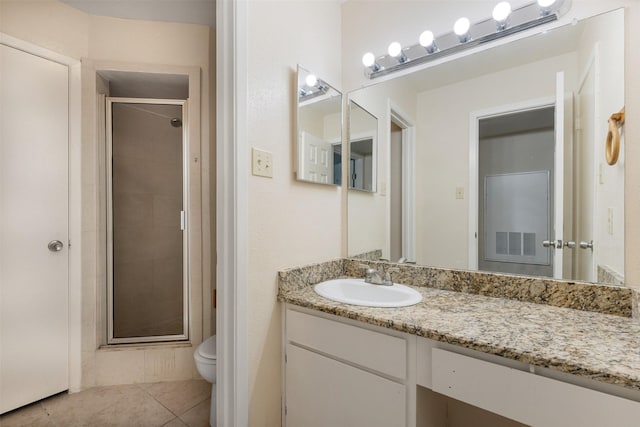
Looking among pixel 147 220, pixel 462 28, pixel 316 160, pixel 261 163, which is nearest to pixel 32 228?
pixel 147 220

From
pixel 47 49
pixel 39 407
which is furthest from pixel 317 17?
pixel 39 407

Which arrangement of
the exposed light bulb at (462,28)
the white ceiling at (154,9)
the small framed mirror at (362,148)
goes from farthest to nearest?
1. the white ceiling at (154,9)
2. the small framed mirror at (362,148)
3. the exposed light bulb at (462,28)

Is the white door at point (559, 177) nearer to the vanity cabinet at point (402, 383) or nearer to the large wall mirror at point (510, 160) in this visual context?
the large wall mirror at point (510, 160)

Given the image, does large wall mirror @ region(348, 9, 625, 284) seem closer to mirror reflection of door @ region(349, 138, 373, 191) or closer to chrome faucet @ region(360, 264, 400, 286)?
mirror reflection of door @ region(349, 138, 373, 191)

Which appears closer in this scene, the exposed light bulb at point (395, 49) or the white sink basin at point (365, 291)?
the white sink basin at point (365, 291)

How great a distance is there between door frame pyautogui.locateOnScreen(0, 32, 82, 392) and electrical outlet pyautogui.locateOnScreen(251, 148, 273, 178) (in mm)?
1361

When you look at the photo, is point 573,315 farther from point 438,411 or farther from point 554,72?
point 554,72

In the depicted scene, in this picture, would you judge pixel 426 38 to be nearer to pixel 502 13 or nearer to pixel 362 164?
pixel 502 13

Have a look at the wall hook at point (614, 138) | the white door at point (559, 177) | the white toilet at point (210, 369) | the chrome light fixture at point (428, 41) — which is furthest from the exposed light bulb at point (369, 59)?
the white toilet at point (210, 369)

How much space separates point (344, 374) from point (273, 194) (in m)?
0.76

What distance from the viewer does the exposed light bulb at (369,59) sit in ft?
5.17

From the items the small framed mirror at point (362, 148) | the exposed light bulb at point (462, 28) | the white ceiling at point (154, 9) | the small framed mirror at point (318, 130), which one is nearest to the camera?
the exposed light bulb at point (462, 28)

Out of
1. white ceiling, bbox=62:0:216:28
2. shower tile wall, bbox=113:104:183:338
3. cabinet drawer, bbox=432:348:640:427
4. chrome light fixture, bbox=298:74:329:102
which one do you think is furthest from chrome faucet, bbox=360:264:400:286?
white ceiling, bbox=62:0:216:28

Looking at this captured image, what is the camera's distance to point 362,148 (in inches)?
66.7
